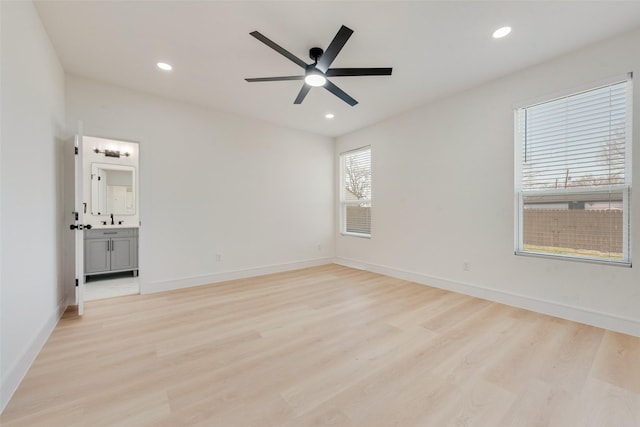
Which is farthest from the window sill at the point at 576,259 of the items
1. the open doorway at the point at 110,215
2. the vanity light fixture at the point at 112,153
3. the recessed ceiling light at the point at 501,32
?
the vanity light fixture at the point at 112,153

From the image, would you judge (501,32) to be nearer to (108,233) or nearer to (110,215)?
(108,233)

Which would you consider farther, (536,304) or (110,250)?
(110,250)

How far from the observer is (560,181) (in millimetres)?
2758

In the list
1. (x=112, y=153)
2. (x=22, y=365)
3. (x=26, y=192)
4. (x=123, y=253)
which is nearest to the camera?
(x=22, y=365)

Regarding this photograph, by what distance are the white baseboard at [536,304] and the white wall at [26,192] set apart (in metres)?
4.23

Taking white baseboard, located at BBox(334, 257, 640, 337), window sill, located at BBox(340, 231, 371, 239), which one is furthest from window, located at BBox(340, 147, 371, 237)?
white baseboard, located at BBox(334, 257, 640, 337)

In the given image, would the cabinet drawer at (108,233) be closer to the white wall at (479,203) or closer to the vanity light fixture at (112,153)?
the vanity light fixture at (112,153)

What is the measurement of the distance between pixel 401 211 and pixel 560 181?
6.57 feet

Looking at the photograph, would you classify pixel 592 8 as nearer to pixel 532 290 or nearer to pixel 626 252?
pixel 626 252

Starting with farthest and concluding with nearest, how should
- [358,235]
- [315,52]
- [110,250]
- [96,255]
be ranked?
[358,235] → [110,250] → [96,255] → [315,52]

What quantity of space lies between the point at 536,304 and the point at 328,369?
2556 mm

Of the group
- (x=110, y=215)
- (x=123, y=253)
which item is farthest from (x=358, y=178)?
(x=110, y=215)

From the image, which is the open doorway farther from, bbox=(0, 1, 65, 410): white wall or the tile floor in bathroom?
bbox=(0, 1, 65, 410): white wall

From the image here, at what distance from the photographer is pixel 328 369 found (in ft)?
6.03
